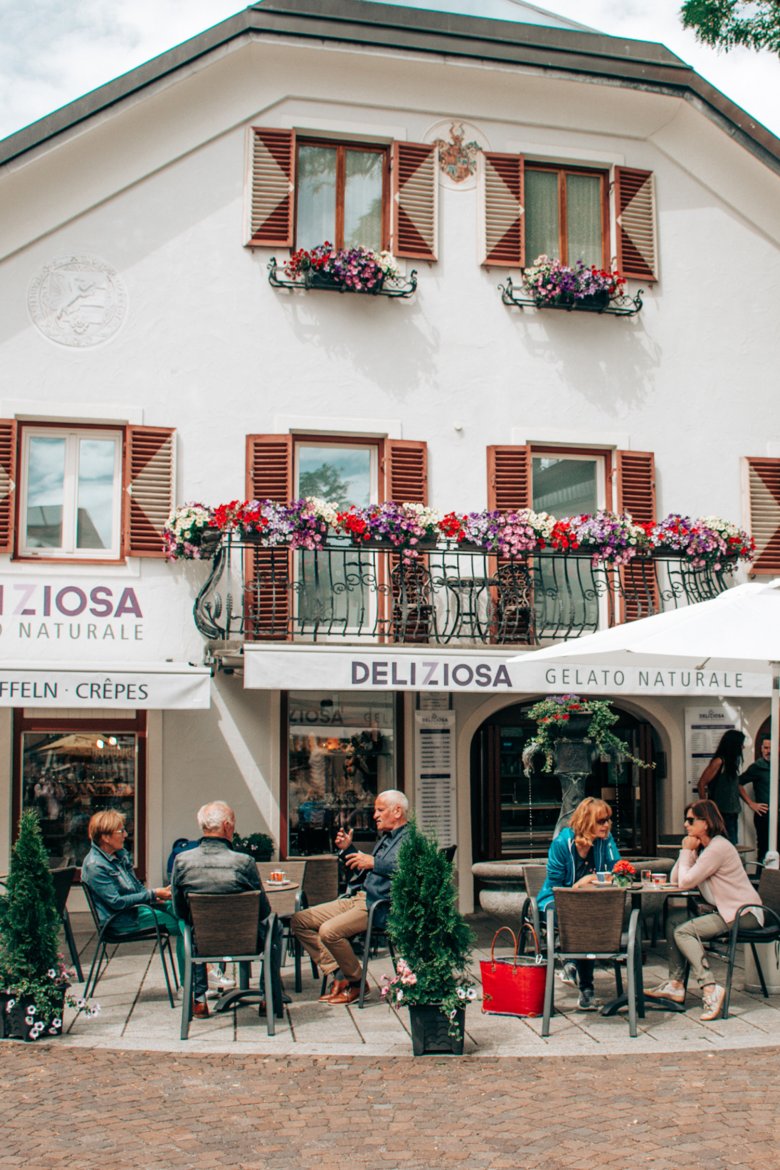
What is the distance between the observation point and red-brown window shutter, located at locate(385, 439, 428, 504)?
12961mm

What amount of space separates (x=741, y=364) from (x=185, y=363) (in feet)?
19.1

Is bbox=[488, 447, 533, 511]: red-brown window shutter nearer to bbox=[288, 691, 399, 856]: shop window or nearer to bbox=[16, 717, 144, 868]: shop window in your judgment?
bbox=[288, 691, 399, 856]: shop window

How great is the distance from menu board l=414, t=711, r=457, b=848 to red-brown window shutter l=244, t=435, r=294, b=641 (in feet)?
5.46

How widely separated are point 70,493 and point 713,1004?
7435 millimetres

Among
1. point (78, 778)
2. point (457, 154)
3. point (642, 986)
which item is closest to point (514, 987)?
point (642, 986)

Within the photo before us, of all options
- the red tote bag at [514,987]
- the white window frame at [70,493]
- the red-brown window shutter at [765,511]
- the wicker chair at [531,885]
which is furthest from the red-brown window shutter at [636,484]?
the red tote bag at [514,987]

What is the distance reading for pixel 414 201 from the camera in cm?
1345

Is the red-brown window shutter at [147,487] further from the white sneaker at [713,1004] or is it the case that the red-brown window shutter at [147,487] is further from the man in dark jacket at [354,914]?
the white sneaker at [713,1004]

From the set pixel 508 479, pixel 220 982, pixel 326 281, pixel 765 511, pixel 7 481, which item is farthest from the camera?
pixel 765 511

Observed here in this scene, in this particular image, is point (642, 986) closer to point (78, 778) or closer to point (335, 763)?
point (335, 763)

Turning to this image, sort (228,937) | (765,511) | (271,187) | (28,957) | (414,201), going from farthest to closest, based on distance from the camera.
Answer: (765,511), (414,201), (271,187), (228,937), (28,957)

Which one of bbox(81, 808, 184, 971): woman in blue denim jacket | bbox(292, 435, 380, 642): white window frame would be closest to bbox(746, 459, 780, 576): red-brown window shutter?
bbox(292, 435, 380, 642): white window frame

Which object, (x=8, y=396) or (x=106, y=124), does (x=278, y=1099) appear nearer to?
(x=8, y=396)

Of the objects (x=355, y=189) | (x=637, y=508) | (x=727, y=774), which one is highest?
(x=355, y=189)
